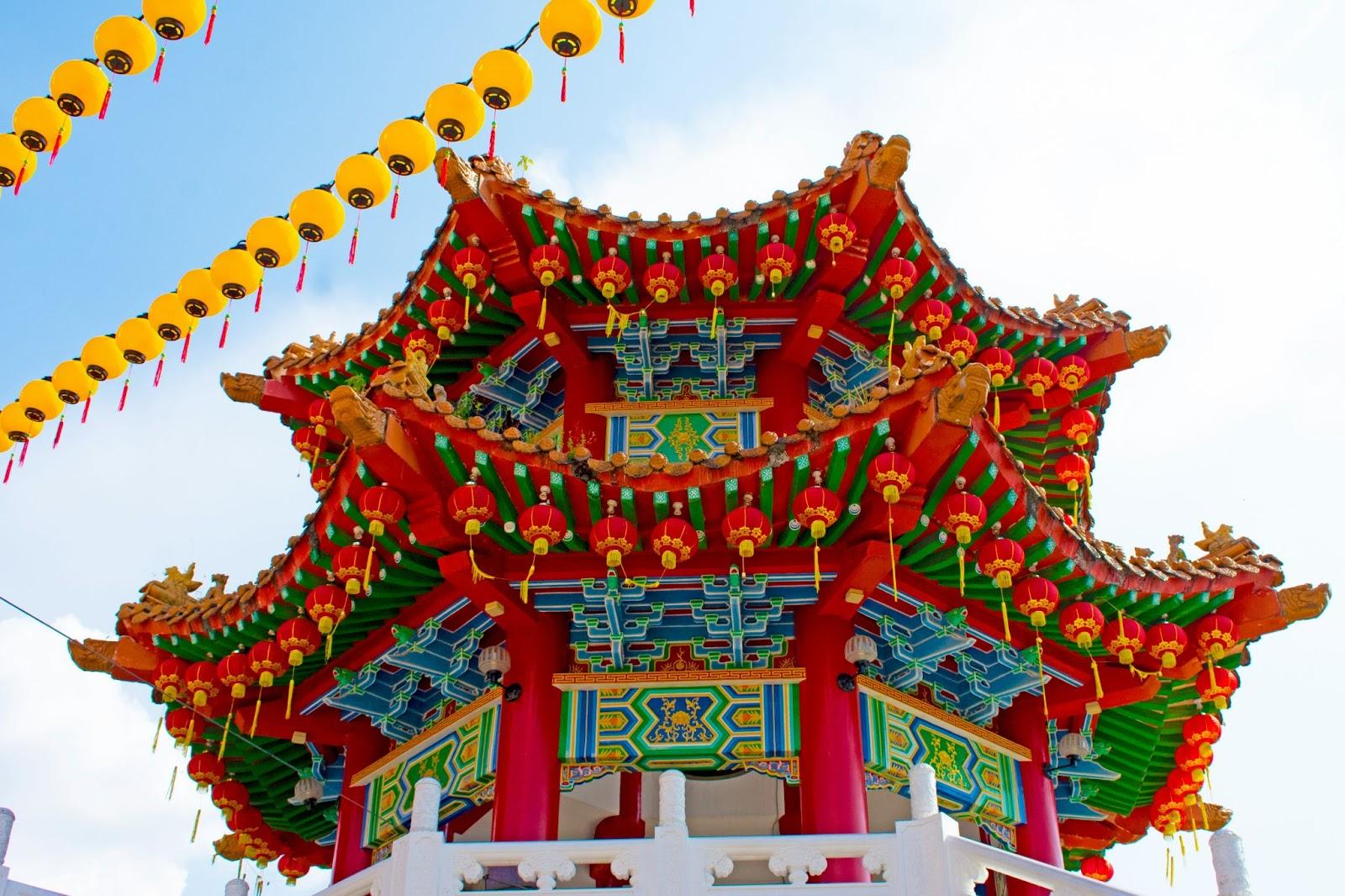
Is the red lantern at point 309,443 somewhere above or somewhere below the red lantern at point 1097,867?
above

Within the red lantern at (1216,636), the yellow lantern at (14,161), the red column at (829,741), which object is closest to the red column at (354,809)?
the red column at (829,741)

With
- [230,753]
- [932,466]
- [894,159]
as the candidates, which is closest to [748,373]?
[894,159]

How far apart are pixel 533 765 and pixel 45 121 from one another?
5.22m

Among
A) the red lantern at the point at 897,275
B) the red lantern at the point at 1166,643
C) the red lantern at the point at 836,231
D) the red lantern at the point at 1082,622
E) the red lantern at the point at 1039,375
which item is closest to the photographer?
the red lantern at the point at 1082,622

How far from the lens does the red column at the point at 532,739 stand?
970 centimetres

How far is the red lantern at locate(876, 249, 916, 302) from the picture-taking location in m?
11.9

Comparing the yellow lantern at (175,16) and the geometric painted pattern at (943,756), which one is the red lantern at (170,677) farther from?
the geometric painted pattern at (943,756)

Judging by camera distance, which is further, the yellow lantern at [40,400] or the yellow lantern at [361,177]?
the yellow lantern at [40,400]

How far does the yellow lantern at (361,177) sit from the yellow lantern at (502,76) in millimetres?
824

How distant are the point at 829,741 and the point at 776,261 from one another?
3.93 metres

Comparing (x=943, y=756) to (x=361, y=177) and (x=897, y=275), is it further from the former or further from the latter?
(x=361, y=177)

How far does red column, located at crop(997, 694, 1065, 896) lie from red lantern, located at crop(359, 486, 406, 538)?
16.4 ft

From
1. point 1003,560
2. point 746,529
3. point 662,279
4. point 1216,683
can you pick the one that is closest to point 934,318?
point 662,279

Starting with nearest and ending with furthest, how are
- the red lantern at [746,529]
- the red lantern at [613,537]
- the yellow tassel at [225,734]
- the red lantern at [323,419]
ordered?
the red lantern at [746,529] → the red lantern at [613,537] → the yellow tassel at [225,734] → the red lantern at [323,419]
